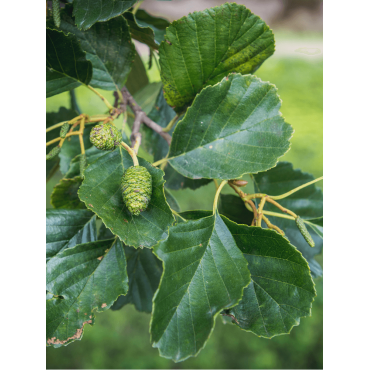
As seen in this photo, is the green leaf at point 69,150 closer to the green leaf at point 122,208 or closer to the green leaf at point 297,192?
the green leaf at point 122,208

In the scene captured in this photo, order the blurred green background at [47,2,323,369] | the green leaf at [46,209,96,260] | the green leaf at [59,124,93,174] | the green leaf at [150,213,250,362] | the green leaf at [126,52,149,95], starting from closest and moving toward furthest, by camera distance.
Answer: the green leaf at [150,213,250,362] < the green leaf at [46,209,96,260] < the green leaf at [59,124,93,174] < the green leaf at [126,52,149,95] < the blurred green background at [47,2,323,369]

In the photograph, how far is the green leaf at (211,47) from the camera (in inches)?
14.2

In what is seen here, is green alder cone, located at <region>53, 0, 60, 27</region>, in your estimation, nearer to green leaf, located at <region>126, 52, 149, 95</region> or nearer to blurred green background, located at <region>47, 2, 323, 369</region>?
green leaf, located at <region>126, 52, 149, 95</region>

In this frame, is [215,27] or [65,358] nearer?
[215,27]

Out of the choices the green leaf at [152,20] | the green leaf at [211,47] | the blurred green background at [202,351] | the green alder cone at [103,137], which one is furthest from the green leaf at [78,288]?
the blurred green background at [202,351]

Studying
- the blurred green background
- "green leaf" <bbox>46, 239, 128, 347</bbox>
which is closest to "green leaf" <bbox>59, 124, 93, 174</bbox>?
"green leaf" <bbox>46, 239, 128, 347</bbox>

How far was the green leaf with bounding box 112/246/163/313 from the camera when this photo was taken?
1.65ft

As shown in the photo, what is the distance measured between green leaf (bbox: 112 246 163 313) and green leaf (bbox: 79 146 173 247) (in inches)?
7.3

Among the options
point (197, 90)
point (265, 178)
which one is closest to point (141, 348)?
point (265, 178)

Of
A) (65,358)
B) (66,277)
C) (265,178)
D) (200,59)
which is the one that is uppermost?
(200,59)

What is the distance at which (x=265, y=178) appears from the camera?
0.51m

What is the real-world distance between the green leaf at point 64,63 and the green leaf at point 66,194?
0.36 feet
